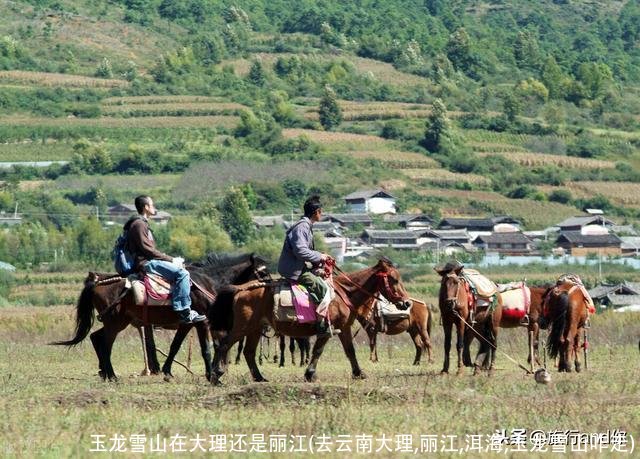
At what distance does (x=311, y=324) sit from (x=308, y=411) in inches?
140

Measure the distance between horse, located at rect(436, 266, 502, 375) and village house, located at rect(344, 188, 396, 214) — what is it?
83.8 m

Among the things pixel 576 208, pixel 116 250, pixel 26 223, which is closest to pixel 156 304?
pixel 116 250

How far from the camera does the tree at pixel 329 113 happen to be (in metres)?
135

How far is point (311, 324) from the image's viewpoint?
18.8 meters

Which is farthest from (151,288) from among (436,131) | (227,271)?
(436,131)

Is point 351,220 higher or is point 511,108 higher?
point 511,108

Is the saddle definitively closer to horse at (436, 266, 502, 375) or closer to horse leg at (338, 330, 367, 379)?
horse at (436, 266, 502, 375)

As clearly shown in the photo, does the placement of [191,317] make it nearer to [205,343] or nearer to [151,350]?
[205,343]

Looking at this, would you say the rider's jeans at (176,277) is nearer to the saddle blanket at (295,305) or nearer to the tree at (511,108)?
the saddle blanket at (295,305)

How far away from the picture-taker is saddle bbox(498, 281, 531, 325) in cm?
2427

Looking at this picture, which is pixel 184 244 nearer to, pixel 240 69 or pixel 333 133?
pixel 333 133

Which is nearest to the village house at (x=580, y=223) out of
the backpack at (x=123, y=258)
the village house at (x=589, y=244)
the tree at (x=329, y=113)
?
the village house at (x=589, y=244)

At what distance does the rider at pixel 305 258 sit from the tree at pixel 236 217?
7128cm

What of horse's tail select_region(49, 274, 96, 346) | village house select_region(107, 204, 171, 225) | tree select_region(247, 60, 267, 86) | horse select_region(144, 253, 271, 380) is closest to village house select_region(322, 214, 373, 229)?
village house select_region(107, 204, 171, 225)
